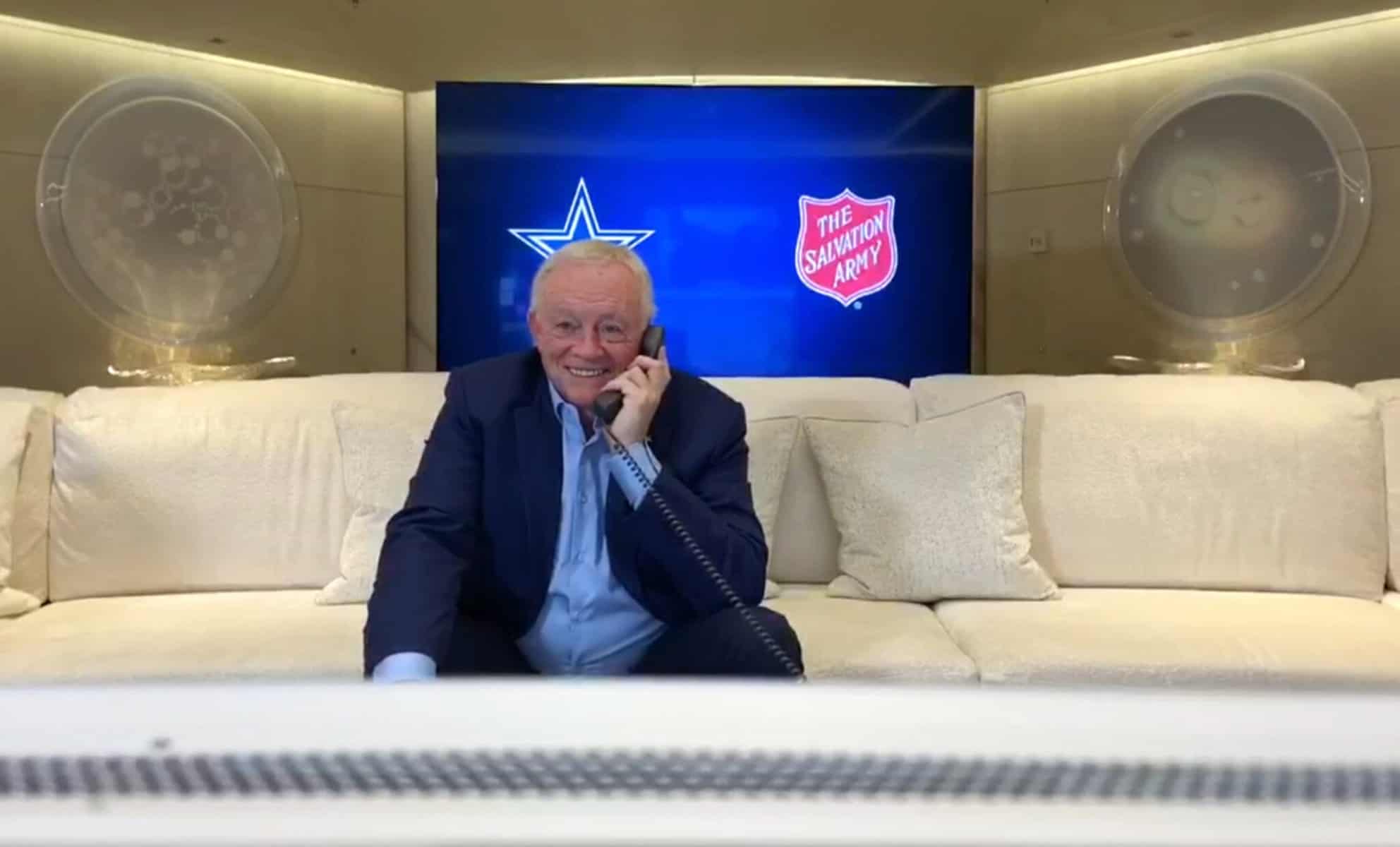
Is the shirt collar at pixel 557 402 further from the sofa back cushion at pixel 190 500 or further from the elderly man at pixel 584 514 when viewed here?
the sofa back cushion at pixel 190 500

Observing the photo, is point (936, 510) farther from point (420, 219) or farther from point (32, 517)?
point (420, 219)

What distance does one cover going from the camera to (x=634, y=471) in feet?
5.49

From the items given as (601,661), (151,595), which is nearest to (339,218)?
(151,595)

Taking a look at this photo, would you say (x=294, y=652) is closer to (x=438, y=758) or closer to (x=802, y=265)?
(x=438, y=758)

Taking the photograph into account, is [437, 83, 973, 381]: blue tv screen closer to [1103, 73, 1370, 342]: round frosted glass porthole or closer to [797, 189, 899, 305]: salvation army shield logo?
[797, 189, 899, 305]: salvation army shield logo

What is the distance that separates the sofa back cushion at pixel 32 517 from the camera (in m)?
2.29

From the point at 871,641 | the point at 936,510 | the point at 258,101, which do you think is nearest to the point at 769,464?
the point at 936,510

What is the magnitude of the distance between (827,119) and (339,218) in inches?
63.1

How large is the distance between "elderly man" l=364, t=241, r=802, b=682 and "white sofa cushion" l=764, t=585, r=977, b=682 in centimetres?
21

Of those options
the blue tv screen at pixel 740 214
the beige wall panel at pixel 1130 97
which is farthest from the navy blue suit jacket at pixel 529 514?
the beige wall panel at pixel 1130 97

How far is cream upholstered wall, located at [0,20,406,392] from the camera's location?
131 inches

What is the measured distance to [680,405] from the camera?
1839 mm

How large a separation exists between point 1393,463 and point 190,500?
2421 millimetres

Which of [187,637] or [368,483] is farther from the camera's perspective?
[368,483]
